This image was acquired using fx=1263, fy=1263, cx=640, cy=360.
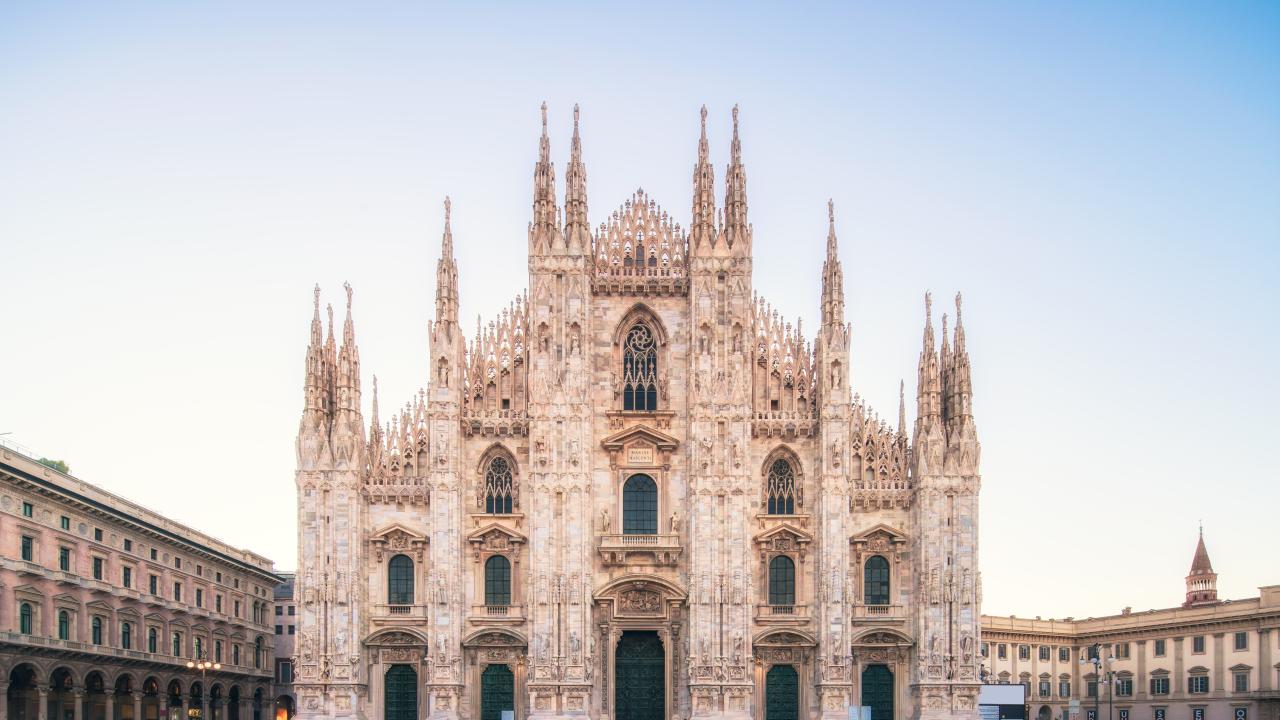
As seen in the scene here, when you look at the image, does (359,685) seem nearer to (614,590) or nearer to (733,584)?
(614,590)

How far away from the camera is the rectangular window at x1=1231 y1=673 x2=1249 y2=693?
8069 centimetres

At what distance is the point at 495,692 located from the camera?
56156mm

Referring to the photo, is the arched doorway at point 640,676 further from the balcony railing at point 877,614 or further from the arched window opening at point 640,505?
the balcony railing at point 877,614

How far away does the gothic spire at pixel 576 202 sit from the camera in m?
58.2

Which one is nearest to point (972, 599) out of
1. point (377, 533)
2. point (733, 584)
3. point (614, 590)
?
point (733, 584)

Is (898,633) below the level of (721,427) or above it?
below

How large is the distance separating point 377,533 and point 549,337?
11.6 meters

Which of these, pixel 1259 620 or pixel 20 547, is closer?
pixel 20 547

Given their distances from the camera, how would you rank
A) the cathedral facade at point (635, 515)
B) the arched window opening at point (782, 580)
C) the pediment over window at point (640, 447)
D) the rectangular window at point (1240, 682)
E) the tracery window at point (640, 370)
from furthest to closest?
the rectangular window at point (1240, 682)
the tracery window at point (640, 370)
the pediment over window at point (640, 447)
the arched window opening at point (782, 580)
the cathedral facade at point (635, 515)

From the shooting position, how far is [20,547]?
57781 millimetres

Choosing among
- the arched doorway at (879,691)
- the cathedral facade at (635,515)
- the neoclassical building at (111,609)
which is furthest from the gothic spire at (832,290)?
the neoclassical building at (111,609)

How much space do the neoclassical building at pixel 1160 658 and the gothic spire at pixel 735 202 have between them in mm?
31603

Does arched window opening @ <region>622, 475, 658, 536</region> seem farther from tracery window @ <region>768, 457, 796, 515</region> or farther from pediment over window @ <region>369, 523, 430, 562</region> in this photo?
pediment over window @ <region>369, 523, 430, 562</region>

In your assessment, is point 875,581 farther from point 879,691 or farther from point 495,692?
point 495,692
